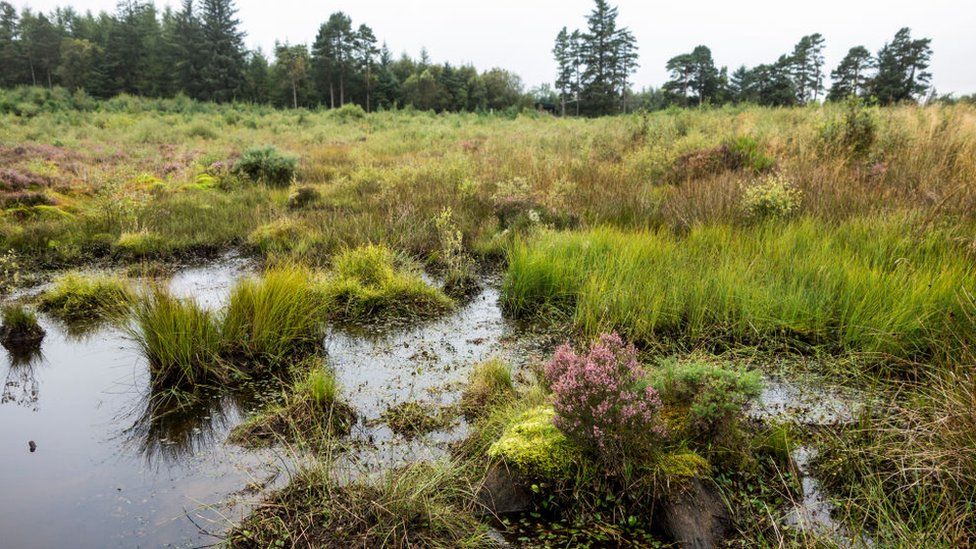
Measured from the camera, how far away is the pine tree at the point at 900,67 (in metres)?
24.5

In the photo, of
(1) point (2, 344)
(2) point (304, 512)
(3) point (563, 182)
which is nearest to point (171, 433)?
(2) point (304, 512)

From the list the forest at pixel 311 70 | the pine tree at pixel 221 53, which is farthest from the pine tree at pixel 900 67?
the pine tree at pixel 221 53

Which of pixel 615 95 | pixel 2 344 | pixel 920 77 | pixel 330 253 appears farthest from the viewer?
pixel 615 95

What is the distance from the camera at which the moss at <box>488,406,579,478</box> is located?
9.56ft

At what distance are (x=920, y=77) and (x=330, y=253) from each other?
30451 mm

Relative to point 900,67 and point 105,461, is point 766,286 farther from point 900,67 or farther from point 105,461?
point 900,67

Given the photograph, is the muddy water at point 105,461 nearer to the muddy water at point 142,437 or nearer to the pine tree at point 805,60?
the muddy water at point 142,437

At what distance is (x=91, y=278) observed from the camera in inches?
240

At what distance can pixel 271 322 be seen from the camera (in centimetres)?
470

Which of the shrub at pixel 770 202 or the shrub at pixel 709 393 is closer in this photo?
the shrub at pixel 709 393

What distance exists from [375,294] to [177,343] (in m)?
2.06

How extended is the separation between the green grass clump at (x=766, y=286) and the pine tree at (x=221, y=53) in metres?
52.2

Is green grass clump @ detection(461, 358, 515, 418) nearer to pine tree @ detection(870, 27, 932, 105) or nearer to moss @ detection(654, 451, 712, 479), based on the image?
moss @ detection(654, 451, 712, 479)

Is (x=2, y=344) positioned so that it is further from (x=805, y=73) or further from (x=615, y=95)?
(x=615, y=95)
